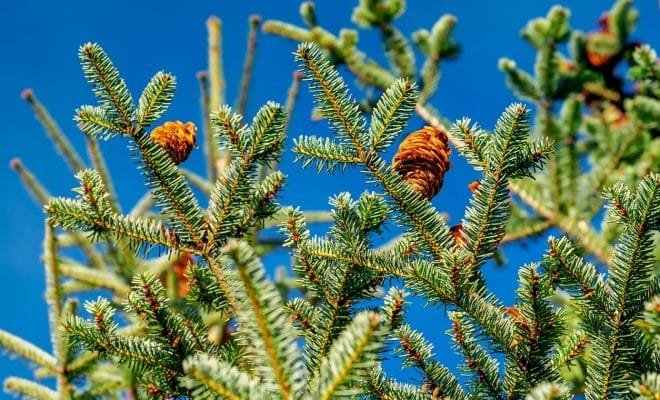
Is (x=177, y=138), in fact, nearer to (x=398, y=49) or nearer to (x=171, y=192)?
A: (x=171, y=192)

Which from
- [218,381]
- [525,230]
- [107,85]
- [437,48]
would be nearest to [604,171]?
[525,230]

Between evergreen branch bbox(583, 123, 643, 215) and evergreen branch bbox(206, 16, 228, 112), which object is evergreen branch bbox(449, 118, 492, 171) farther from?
evergreen branch bbox(206, 16, 228, 112)

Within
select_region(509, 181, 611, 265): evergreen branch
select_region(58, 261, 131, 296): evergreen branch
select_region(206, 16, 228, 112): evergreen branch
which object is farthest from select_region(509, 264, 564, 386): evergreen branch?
select_region(206, 16, 228, 112): evergreen branch

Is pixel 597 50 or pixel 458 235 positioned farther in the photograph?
pixel 597 50

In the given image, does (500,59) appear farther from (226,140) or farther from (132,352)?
(132,352)

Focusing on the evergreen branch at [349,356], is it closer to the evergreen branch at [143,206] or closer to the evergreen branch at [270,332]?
the evergreen branch at [270,332]

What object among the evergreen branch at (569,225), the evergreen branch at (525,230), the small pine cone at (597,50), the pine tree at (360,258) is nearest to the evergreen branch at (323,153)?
the pine tree at (360,258)
